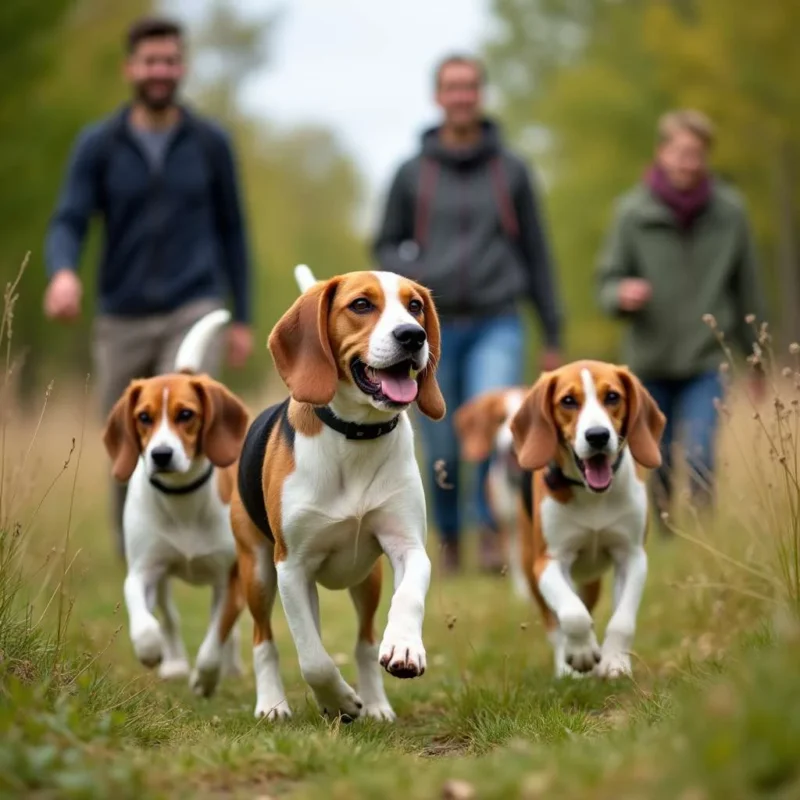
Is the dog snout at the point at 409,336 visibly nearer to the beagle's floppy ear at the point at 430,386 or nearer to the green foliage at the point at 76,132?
the beagle's floppy ear at the point at 430,386

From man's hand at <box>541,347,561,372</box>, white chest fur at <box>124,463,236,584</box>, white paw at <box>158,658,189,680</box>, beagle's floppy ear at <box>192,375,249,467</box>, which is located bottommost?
white paw at <box>158,658,189,680</box>

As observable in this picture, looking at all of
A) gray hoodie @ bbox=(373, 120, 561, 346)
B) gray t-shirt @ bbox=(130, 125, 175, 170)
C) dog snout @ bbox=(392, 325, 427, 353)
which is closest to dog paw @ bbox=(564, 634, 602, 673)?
dog snout @ bbox=(392, 325, 427, 353)

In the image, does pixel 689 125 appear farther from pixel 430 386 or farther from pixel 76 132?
pixel 76 132

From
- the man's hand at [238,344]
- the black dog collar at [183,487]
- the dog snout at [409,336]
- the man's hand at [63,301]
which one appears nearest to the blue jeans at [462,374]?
the man's hand at [238,344]

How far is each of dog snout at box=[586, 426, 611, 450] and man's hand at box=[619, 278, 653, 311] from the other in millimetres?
3281

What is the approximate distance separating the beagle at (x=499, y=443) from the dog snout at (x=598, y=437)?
3.26 meters

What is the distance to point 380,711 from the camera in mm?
5207

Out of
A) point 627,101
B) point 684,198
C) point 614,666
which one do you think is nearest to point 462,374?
point 684,198

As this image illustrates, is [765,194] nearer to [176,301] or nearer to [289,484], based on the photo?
[176,301]

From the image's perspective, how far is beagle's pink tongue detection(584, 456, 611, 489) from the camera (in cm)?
545

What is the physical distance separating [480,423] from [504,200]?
143 cm

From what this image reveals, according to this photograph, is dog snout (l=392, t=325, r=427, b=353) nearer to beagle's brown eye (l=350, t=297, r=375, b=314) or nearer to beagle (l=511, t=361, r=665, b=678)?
beagle's brown eye (l=350, t=297, r=375, b=314)

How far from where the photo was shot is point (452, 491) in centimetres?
980

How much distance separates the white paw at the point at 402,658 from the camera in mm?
4340
